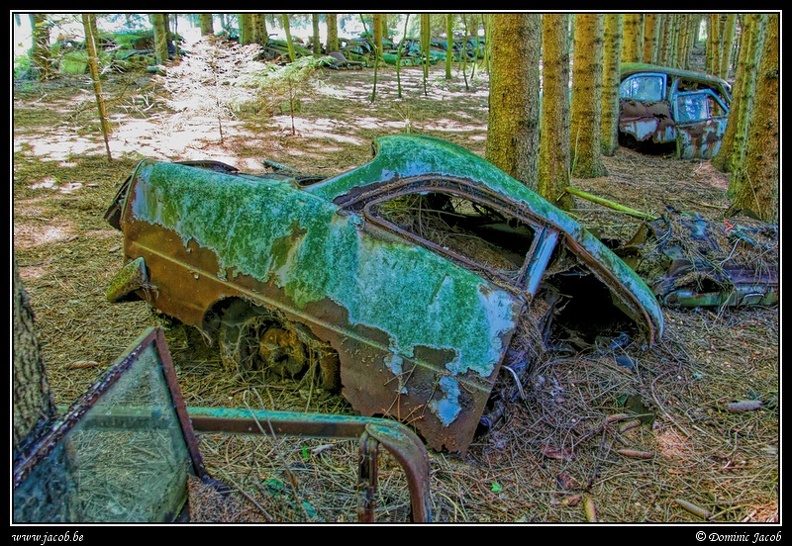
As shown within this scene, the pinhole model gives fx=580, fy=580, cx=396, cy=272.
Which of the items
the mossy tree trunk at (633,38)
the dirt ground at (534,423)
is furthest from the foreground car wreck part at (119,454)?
the mossy tree trunk at (633,38)

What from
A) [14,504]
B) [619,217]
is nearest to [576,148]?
[619,217]

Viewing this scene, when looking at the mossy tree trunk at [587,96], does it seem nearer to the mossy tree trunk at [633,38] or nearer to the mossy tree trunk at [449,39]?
the mossy tree trunk at [633,38]

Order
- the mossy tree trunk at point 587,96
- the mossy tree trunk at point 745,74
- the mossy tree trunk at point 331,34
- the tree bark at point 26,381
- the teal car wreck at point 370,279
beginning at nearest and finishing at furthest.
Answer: the tree bark at point 26,381 → the teal car wreck at point 370,279 → the mossy tree trunk at point 745,74 → the mossy tree trunk at point 587,96 → the mossy tree trunk at point 331,34

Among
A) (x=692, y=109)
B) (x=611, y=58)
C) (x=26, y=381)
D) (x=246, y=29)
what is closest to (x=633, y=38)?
(x=692, y=109)

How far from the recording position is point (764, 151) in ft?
19.9

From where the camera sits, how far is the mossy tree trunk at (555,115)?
22.9 ft

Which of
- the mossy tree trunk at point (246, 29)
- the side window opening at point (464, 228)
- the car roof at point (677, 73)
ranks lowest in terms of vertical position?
the side window opening at point (464, 228)

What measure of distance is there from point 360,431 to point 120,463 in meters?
0.87

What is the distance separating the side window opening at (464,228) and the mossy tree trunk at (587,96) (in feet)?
14.7

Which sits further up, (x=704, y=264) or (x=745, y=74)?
(x=745, y=74)

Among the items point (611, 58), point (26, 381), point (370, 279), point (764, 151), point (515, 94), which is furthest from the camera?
point (611, 58)

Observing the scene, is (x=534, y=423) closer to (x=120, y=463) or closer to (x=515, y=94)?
(x=120, y=463)

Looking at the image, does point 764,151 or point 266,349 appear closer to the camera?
point 266,349

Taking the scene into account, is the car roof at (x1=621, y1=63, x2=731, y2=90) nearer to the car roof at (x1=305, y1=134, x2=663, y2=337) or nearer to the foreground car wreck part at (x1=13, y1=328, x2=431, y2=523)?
the car roof at (x1=305, y1=134, x2=663, y2=337)
